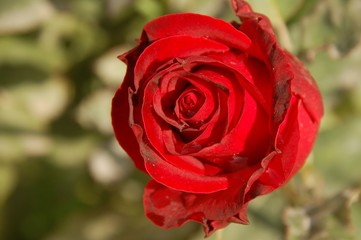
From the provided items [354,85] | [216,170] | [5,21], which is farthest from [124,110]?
[5,21]

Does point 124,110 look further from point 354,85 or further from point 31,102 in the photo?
point 31,102

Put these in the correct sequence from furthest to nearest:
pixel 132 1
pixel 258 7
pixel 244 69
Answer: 1. pixel 132 1
2. pixel 258 7
3. pixel 244 69

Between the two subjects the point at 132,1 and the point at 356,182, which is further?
the point at 132,1

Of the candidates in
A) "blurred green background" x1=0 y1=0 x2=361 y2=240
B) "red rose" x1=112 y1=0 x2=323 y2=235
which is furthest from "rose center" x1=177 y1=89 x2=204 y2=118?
"blurred green background" x1=0 y1=0 x2=361 y2=240

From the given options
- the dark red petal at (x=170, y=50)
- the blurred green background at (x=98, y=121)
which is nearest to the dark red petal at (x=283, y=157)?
the dark red petal at (x=170, y=50)

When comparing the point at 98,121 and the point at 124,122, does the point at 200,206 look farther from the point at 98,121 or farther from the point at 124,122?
the point at 98,121

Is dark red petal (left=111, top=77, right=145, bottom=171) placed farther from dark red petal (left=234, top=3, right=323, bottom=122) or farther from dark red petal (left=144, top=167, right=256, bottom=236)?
dark red petal (left=234, top=3, right=323, bottom=122)

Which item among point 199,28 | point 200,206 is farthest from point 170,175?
point 199,28
